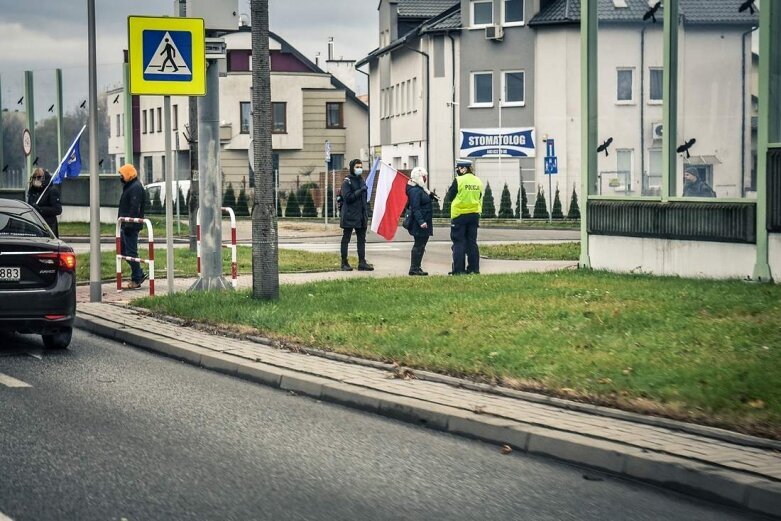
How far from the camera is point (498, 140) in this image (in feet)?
189

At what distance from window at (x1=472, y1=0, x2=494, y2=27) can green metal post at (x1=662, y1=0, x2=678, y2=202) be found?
40.6 meters

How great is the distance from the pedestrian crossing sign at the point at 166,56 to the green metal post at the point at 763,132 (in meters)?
6.99

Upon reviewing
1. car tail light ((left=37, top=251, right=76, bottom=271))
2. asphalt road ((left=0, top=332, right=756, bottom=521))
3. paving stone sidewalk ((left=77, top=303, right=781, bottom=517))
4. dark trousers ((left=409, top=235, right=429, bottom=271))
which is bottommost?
asphalt road ((left=0, top=332, right=756, bottom=521))

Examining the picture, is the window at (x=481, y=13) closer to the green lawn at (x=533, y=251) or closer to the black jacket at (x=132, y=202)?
the green lawn at (x=533, y=251)

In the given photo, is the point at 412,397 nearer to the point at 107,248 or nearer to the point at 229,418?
the point at 229,418

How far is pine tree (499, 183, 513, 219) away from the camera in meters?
52.1

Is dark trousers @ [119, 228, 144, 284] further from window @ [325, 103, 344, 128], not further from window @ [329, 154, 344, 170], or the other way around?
window @ [329, 154, 344, 170]

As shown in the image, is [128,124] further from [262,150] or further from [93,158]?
[262,150]

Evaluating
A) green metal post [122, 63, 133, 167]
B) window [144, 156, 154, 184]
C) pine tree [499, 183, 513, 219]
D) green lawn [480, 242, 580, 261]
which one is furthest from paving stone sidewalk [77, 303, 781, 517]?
window [144, 156, 154, 184]

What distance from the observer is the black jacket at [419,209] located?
2192 centimetres

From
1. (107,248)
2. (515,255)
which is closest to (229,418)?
(515,255)

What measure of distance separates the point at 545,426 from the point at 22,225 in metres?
7.35

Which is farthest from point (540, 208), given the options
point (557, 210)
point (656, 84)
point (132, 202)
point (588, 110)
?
point (656, 84)

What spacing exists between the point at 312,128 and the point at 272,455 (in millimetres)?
73007
